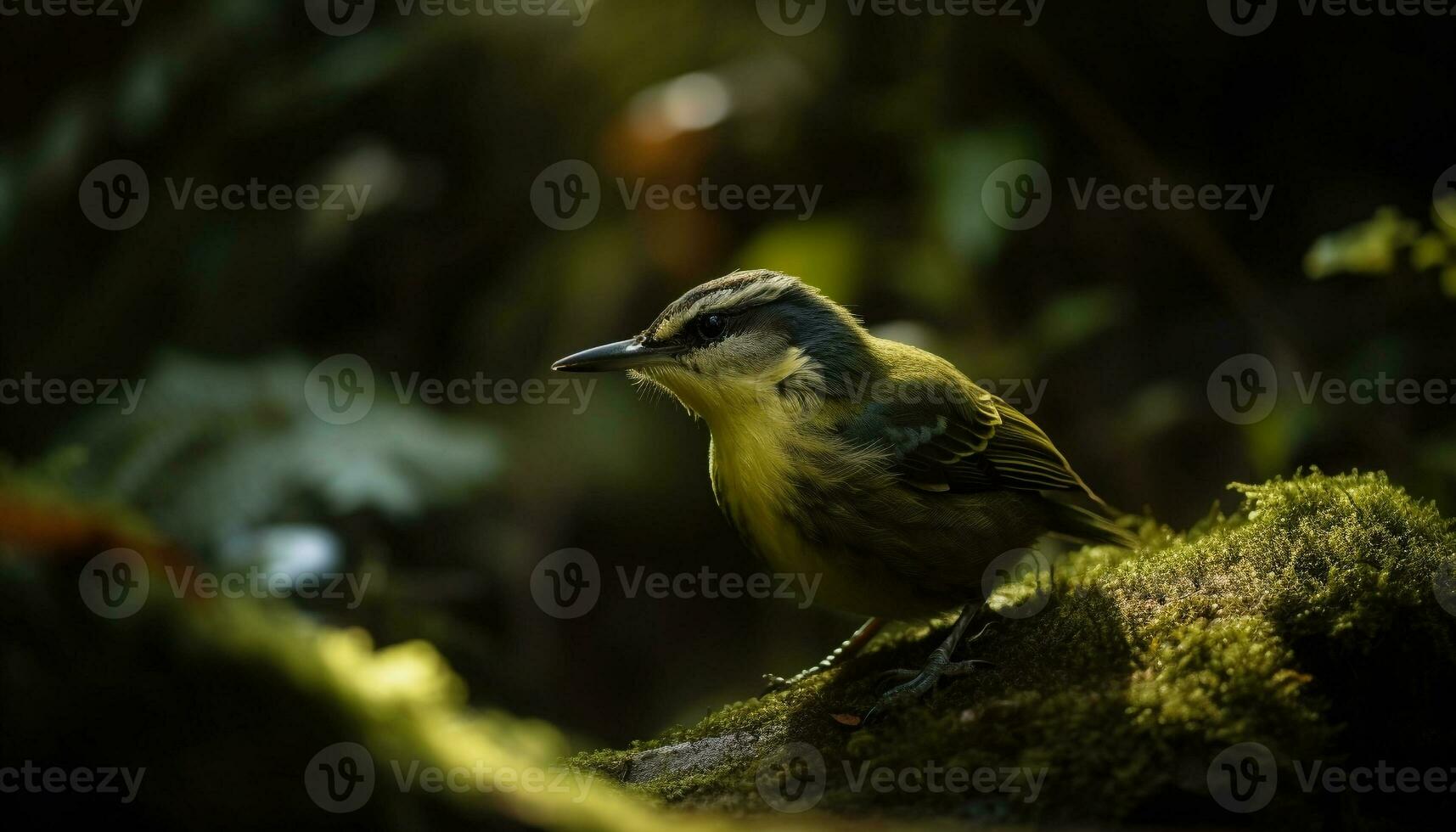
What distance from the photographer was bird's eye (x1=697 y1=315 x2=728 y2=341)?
4.20 meters

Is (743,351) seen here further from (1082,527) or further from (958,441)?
(1082,527)

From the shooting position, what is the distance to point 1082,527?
170 inches

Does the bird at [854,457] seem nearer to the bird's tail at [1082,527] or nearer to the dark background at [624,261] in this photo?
the bird's tail at [1082,527]

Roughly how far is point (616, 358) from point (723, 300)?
47 cm

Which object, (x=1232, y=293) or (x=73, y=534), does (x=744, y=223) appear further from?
(x=73, y=534)

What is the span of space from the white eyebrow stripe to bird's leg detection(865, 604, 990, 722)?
145 cm

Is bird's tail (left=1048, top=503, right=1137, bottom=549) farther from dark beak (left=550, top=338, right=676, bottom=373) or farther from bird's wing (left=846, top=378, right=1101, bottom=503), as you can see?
dark beak (left=550, top=338, right=676, bottom=373)

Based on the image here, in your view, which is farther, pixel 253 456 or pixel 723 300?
pixel 253 456

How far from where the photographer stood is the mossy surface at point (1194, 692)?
2592 mm

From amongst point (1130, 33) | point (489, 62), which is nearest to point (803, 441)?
point (1130, 33)

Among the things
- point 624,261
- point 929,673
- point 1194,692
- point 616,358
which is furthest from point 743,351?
point 624,261

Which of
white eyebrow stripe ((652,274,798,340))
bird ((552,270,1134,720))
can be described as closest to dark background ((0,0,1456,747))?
bird ((552,270,1134,720))

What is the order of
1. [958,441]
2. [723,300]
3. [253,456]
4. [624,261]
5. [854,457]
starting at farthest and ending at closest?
1. [624,261]
2. [253,456]
3. [723,300]
4. [958,441]
5. [854,457]

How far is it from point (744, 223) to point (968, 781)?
5.12m
